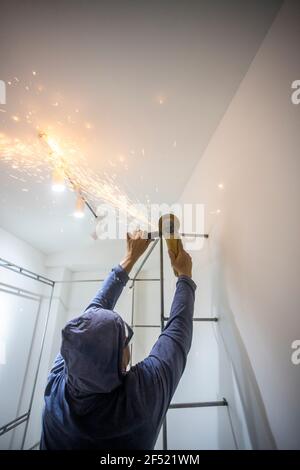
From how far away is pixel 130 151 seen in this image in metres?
1.31

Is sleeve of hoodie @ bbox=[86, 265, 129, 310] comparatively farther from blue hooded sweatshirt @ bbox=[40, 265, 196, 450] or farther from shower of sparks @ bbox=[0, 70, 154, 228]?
shower of sparks @ bbox=[0, 70, 154, 228]

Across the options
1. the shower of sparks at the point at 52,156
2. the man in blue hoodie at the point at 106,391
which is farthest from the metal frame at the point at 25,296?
the man in blue hoodie at the point at 106,391

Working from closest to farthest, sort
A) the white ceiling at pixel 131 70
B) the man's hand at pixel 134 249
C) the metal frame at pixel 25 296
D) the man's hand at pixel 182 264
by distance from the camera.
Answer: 1. the white ceiling at pixel 131 70
2. the man's hand at pixel 182 264
3. the man's hand at pixel 134 249
4. the metal frame at pixel 25 296

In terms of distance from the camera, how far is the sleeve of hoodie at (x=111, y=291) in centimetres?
89

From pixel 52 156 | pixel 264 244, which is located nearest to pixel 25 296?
pixel 52 156

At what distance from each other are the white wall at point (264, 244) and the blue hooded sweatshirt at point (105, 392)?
25 centimetres

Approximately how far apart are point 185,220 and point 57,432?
1.18m

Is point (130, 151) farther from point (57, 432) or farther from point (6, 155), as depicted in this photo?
point (57, 432)

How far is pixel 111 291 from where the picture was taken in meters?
0.93

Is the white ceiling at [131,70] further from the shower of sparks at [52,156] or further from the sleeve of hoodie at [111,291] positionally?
the sleeve of hoodie at [111,291]

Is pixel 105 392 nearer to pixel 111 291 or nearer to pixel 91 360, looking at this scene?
pixel 91 360

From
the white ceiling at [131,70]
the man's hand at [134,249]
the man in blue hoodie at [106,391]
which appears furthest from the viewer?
the man's hand at [134,249]

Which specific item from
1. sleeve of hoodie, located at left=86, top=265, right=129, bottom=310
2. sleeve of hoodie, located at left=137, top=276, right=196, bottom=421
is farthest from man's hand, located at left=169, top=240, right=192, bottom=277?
sleeve of hoodie, located at left=86, top=265, right=129, bottom=310

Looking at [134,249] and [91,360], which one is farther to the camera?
[134,249]
